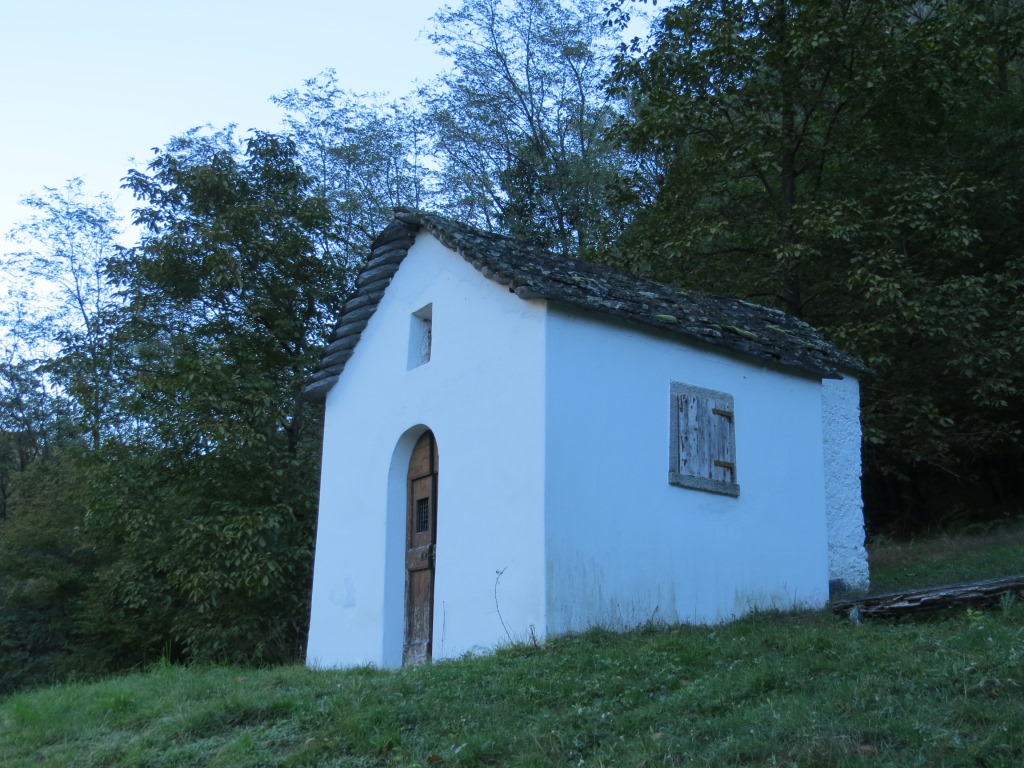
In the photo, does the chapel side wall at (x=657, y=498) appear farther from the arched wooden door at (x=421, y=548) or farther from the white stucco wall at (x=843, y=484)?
the arched wooden door at (x=421, y=548)

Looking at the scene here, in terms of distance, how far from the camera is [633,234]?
21.1m

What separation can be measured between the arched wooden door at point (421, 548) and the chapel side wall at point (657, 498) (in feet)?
8.27

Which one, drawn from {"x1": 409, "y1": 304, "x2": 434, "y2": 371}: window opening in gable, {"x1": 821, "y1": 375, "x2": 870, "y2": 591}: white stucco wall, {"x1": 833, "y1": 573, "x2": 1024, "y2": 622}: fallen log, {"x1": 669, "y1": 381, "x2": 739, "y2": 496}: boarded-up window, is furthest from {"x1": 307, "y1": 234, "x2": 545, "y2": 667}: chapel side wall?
{"x1": 821, "y1": 375, "x2": 870, "y2": 591}: white stucco wall

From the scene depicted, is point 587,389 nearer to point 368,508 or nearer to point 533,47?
point 368,508

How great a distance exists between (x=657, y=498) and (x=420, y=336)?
3924 mm

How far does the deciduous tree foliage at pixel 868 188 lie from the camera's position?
707 inches

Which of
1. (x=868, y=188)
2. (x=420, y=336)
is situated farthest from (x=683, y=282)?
(x=420, y=336)

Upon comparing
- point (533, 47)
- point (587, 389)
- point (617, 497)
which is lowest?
point (617, 497)

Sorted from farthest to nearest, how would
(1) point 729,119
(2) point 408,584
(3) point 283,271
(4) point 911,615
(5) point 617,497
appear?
(3) point 283,271, (1) point 729,119, (2) point 408,584, (5) point 617,497, (4) point 911,615

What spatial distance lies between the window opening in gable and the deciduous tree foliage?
23.4 feet

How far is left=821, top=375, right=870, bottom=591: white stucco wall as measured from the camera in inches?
537

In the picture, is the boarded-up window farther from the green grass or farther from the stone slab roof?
the green grass

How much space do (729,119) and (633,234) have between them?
9.56 feet

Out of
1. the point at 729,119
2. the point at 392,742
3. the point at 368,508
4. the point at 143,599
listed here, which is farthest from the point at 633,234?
the point at 392,742
